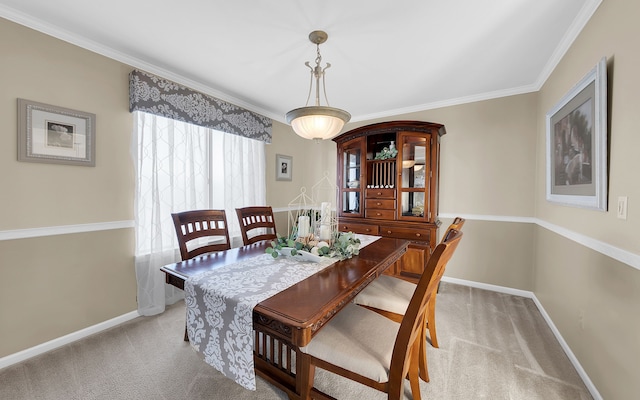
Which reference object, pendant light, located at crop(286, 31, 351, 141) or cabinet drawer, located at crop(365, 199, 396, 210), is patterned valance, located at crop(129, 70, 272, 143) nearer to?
pendant light, located at crop(286, 31, 351, 141)

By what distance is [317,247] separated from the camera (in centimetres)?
165

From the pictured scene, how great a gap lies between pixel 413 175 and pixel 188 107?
264cm

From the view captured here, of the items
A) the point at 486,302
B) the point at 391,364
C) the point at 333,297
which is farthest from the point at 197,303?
the point at 486,302

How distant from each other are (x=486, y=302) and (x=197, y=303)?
280cm

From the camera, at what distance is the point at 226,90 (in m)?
2.88

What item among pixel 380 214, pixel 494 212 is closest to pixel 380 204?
pixel 380 214

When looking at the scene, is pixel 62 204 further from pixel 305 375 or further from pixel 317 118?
pixel 305 375

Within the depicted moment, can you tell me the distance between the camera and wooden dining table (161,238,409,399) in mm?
962

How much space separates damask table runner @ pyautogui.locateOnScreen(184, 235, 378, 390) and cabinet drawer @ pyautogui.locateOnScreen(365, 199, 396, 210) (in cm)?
193

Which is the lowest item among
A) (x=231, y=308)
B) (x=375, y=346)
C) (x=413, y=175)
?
(x=375, y=346)

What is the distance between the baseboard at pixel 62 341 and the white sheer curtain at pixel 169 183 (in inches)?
5.9

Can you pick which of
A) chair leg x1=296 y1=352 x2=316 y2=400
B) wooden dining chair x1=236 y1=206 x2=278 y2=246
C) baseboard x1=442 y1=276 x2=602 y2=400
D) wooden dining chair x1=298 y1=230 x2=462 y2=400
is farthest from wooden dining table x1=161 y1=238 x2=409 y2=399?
baseboard x1=442 y1=276 x2=602 y2=400

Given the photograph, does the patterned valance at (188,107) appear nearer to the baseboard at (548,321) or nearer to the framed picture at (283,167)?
the framed picture at (283,167)

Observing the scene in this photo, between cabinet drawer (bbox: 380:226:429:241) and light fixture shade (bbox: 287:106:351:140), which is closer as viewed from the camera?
light fixture shade (bbox: 287:106:351:140)
